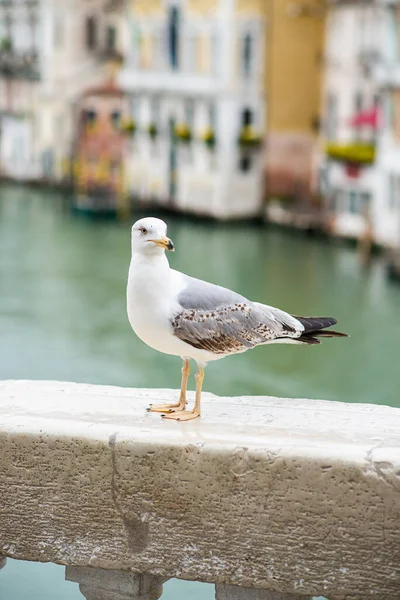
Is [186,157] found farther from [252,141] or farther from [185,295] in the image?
[185,295]

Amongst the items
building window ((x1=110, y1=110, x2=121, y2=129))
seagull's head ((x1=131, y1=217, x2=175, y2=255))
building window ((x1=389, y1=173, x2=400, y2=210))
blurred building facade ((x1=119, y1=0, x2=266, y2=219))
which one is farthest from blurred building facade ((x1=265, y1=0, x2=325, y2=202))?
seagull's head ((x1=131, y1=217, x2=175, y2=255))

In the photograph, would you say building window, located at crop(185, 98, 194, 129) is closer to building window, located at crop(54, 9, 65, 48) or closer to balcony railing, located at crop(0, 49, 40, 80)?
building window, located at crop(54, 9, 65, 48)

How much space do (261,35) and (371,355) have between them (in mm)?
10171

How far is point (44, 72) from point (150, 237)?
25163 millimetres

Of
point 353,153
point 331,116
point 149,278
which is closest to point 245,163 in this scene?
point 331,116

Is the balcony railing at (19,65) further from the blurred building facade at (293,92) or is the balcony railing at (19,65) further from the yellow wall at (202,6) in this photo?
the blurred building facade at (293,92)

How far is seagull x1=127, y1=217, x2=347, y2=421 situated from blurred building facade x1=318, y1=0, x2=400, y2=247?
15.0 metres

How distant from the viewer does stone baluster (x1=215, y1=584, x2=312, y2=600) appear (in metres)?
2.63

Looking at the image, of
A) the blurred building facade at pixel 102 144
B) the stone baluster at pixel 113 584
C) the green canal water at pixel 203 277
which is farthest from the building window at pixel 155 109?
the stone baluster at pixel 113 584

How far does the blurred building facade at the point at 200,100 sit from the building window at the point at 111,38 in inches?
138

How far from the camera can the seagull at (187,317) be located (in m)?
2.81

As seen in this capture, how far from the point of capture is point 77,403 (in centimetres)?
288

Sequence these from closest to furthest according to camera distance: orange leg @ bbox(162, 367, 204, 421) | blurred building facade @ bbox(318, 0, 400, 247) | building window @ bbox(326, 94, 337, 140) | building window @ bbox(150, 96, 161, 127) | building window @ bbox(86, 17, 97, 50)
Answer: orange leg @ bbox(162, 367, 204, 421), blurred building facade @ bbox(318, 0, 400, 247), building window @ bbox(326, 94, 337, 140), building window @ bbox(150, 96, 161, 127), building window @ bbox(86, 17, 97, 50)

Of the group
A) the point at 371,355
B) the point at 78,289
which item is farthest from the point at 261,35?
the point at 371,355
